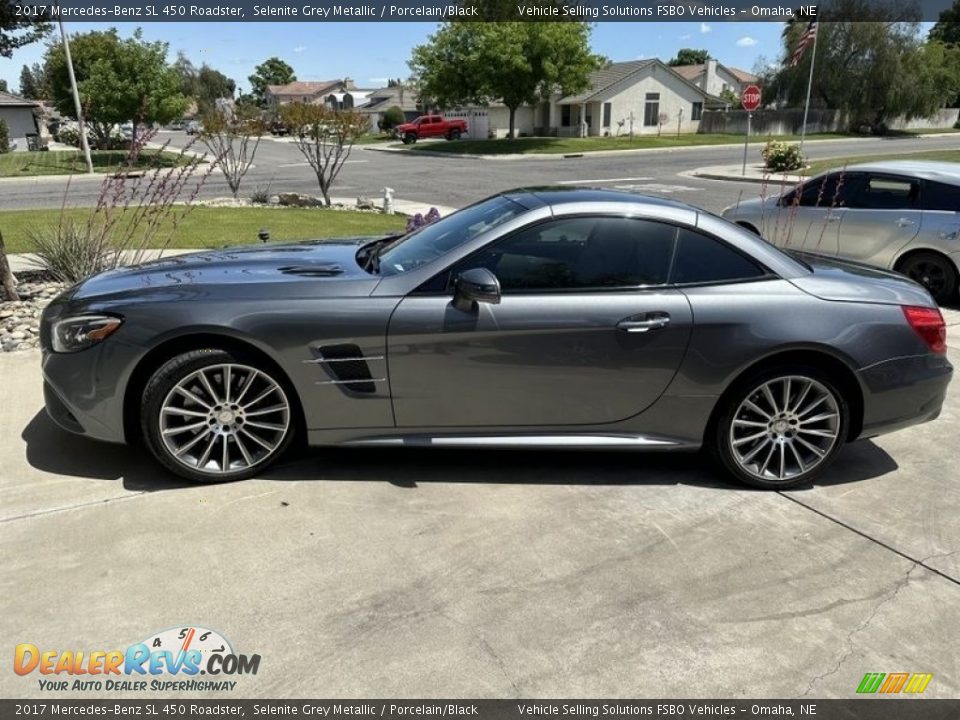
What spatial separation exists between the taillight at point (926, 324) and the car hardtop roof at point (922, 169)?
4.78m

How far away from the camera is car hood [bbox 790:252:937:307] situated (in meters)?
3.76

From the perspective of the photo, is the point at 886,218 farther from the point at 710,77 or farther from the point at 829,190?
the point at 710,77

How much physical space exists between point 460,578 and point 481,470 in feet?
3.28

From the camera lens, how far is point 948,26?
86125 mm

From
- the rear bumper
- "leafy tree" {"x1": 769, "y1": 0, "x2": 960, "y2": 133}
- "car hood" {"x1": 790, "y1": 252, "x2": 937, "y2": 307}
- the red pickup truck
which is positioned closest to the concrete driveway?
the rear bumper

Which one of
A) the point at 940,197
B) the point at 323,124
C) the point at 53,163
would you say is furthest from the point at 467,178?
the point at 53,163

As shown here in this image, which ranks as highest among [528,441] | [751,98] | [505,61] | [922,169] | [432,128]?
[505,61]

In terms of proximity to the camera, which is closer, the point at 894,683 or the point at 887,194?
the point at 894,683

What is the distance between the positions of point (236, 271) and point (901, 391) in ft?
11.9

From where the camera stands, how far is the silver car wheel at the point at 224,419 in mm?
3529

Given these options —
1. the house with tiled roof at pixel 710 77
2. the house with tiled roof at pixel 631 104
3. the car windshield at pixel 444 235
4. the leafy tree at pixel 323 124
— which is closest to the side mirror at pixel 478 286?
the car windshield at pixel 444 235

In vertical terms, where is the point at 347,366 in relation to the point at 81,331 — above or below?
below

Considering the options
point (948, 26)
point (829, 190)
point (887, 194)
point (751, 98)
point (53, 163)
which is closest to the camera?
point (887, 194)

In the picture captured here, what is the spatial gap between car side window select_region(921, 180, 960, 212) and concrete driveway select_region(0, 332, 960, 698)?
4686mm
